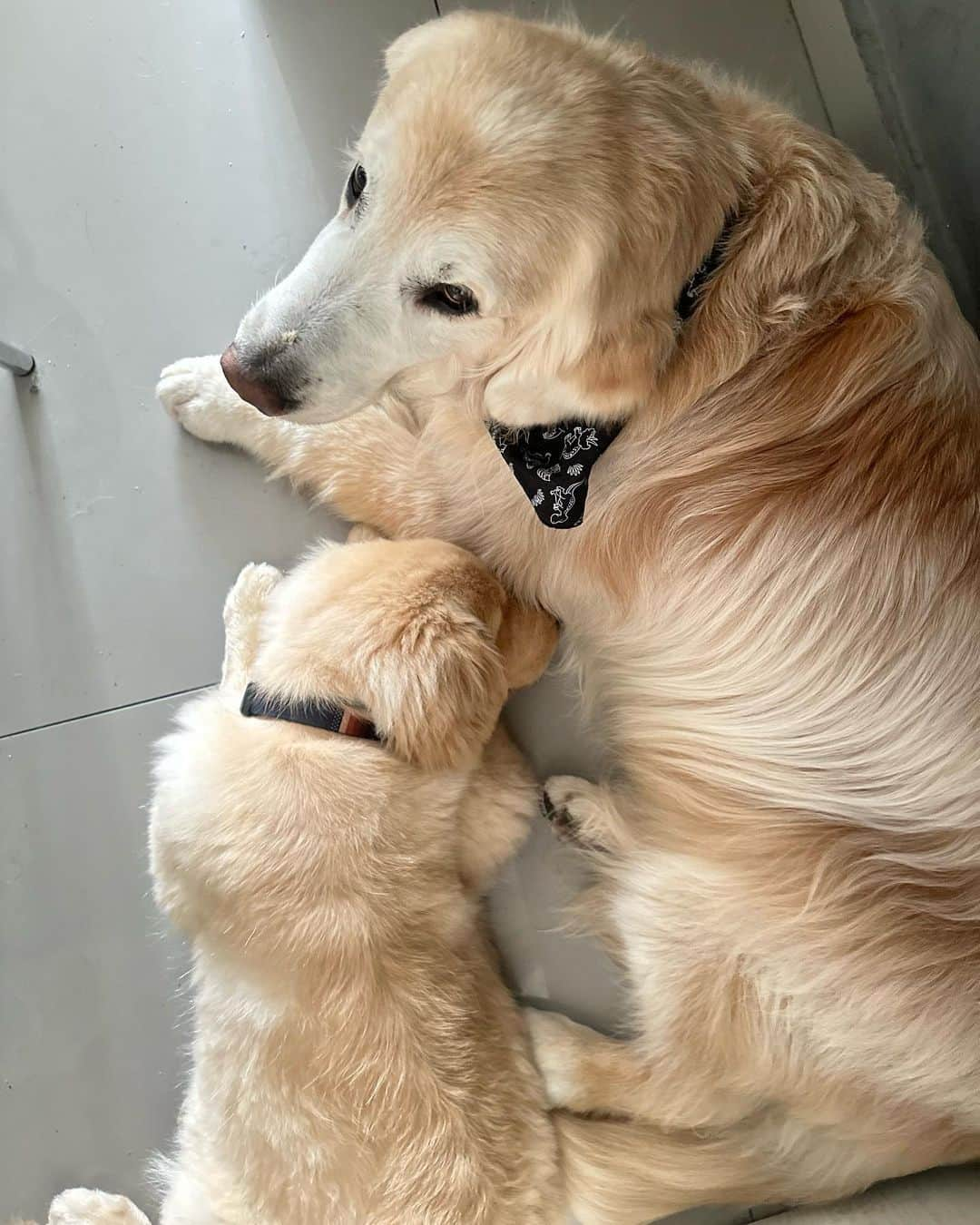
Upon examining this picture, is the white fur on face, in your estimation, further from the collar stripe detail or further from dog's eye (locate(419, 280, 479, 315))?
the collar stripe detail

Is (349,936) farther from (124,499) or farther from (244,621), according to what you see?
(124,499)

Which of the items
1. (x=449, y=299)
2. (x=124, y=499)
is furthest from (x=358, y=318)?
(x=124, y=499)

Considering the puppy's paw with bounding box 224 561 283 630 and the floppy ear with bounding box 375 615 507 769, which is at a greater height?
the puppy's paw with bounding box 224 561 283 630

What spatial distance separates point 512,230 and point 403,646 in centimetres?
56

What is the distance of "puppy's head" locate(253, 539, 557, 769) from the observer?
1263 millimetres

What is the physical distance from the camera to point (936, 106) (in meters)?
1.71

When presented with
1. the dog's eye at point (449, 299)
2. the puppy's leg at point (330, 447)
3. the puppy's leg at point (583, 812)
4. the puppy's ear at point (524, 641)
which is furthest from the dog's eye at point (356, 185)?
the puppy's leg at point (583, 812)

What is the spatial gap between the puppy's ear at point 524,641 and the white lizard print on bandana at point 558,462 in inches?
9.9

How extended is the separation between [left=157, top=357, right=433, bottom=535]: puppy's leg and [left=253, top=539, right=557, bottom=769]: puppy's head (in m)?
0.18

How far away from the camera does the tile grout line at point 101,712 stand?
1.64 m

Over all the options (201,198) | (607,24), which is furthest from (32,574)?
(607,24)

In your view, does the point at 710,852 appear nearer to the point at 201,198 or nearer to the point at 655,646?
the point at 655,646

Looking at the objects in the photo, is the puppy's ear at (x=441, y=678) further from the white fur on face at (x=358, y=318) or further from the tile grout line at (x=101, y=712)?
the tile grout line at (x=101, y=712)

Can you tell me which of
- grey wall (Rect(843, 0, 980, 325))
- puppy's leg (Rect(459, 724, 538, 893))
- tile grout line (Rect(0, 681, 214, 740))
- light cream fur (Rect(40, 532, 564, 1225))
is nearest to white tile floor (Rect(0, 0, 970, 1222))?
tile grout line (Rect(0, 681, 214, 740))
